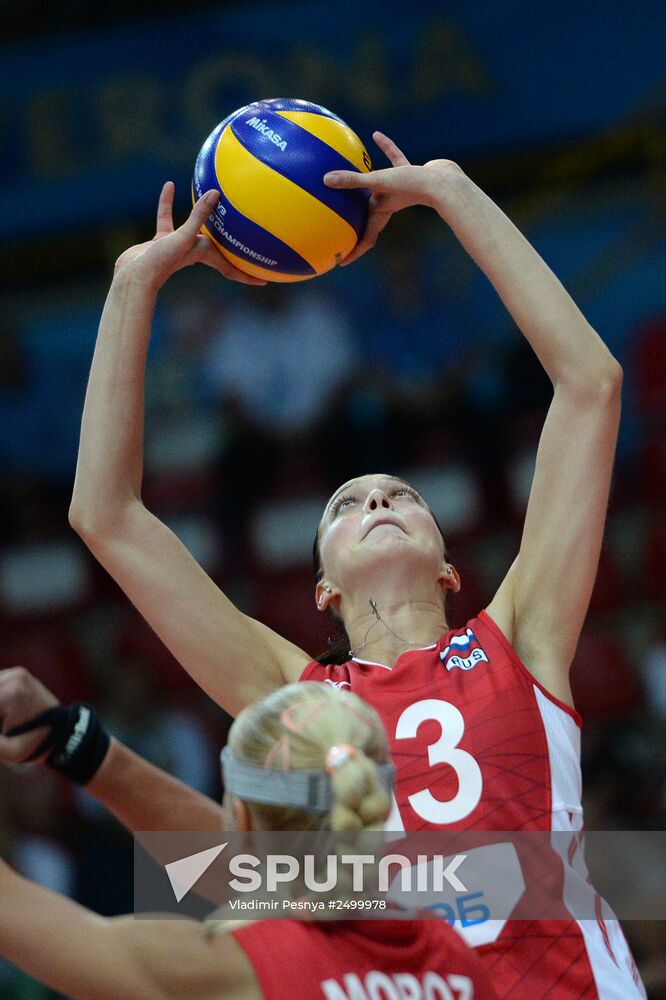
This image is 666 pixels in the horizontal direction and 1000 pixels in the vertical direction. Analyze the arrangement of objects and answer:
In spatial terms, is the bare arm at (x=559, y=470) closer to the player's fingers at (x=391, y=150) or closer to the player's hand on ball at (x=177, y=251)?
the player's fingers at (x=391, y=150)

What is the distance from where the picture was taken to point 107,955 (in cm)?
163

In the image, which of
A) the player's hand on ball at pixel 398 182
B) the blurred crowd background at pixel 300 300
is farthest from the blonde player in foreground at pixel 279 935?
the blurred crowd background at pixel 300 300

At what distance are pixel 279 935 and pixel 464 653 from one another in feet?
3.70

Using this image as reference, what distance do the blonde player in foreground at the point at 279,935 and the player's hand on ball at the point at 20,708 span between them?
563 millimetres

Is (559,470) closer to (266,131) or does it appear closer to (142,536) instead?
(142,536)

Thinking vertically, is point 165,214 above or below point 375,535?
above

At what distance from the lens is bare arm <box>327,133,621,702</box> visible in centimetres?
274

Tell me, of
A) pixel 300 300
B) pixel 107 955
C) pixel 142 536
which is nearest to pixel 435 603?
pixel 142 536

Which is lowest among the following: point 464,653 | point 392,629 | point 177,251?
point 464,653

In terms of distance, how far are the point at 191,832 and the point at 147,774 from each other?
0.65 ft

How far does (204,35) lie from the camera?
8.68 metres

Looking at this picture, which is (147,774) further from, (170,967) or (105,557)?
(170,967)

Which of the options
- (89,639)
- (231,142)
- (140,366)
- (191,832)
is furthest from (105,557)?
(89,639)

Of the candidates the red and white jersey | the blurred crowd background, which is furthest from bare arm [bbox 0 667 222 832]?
the blurred crowd background
